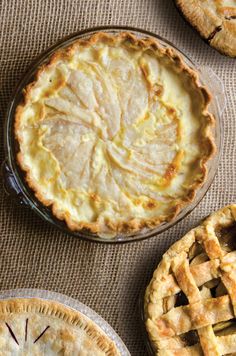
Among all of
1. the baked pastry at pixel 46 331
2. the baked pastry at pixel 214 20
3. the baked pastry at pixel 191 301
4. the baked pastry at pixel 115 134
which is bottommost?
the baked pastry at pixel 46 331

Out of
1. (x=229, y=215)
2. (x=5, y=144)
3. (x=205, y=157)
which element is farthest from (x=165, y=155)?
(x=5, y=144)

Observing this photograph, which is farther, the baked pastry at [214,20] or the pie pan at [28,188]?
the baked pastry at [214,20]

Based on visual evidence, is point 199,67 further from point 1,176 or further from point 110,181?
point 1,176

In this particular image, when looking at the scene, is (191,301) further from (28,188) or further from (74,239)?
(28,188)

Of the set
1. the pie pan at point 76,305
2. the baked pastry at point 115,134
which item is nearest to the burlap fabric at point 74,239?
the pie pan at point 76,305

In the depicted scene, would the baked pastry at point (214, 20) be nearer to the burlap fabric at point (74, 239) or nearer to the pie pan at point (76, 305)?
the burlap fabric at point (74, 239)

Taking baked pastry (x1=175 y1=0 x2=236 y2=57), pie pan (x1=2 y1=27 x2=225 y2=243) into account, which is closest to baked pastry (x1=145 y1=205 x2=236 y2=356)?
pie pan (x1=2 y1=27 x2=225 y2=243)
